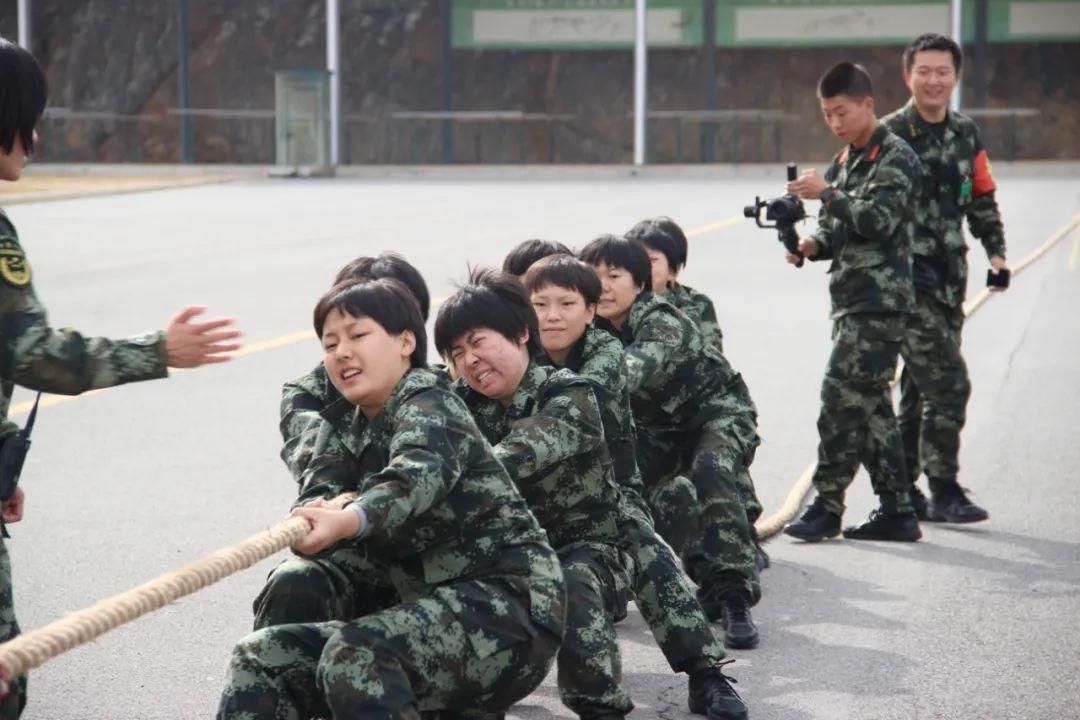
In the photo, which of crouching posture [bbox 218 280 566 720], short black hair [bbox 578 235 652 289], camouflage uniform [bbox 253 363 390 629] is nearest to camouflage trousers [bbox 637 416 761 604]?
short black hair [bbox 578 235 652 289]

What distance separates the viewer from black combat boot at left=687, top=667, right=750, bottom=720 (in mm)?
5023

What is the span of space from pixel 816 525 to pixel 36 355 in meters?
4.28

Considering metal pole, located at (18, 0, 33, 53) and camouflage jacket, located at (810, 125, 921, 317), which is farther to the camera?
metal pole, located at (18, 0, 33, 53)

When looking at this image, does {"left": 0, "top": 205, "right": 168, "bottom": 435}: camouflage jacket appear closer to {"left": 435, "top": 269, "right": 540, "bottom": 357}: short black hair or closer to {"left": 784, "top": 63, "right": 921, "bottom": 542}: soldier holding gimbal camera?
{"left": 435, "top": 269, "right": 540, "bottom": 357}: short black hair

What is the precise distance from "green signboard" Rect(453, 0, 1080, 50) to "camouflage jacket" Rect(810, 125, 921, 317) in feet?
108

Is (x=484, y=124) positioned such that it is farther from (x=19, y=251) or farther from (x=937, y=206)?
(x=19, y=251)

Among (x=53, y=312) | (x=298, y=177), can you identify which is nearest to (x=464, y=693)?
(x=53, y=312)

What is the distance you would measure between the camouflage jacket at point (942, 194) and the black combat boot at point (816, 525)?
39.8 inches

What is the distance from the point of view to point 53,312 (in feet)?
48.2

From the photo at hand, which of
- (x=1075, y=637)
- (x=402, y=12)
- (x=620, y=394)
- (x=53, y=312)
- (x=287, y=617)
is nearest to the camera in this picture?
(x=287, y=617)

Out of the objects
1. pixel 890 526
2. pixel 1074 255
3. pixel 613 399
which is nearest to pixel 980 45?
pixel 1074 255

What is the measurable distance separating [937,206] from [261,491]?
321 cm

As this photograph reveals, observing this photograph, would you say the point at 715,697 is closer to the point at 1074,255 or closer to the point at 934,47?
the point at 934,47

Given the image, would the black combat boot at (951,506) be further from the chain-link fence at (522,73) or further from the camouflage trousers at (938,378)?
the chain-link fence at (522,73)
